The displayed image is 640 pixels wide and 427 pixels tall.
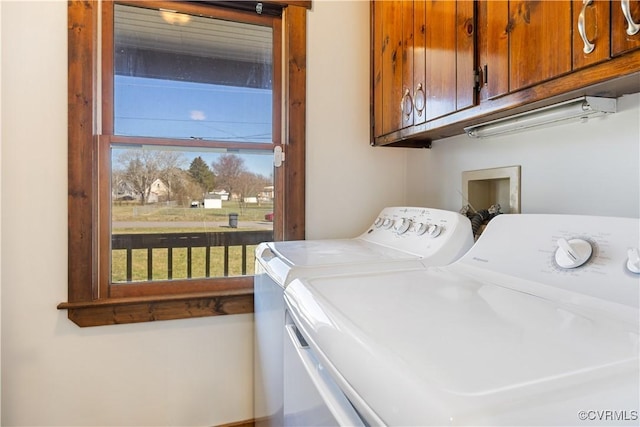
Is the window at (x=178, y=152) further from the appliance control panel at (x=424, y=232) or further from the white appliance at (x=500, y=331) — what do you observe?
the white appliance at (x=500, y=331)

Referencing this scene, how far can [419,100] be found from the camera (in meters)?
1.34

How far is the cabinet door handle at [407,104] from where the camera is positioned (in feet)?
4.59

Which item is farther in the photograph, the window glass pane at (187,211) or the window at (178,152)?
the window glass pane at (187,211)

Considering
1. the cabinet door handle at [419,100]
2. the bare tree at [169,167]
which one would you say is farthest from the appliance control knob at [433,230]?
the bare tree at [169,167]

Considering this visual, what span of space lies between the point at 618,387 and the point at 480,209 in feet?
3.65

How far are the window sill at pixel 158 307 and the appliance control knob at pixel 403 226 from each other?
0.72 meters

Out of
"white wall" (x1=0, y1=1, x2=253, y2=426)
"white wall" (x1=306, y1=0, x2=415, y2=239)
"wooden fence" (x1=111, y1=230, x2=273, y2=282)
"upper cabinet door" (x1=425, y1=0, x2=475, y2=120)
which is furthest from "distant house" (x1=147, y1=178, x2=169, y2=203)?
"upper cabinet door" (x1=425, y1=0, x2=475, y2=120)

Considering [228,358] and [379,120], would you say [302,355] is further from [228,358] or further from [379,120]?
[379,120]

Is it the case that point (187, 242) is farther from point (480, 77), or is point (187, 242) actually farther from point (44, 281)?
point (480, 77)

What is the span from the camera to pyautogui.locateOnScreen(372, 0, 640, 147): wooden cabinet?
0.73m

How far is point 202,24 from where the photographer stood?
1.67 m

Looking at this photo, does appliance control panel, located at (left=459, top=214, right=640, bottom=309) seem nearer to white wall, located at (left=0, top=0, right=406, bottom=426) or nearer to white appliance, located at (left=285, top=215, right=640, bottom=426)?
white appliance, located at (left=285, top=215, right=640, bottom=426)

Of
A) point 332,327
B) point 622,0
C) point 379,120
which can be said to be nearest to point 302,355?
point 332,327

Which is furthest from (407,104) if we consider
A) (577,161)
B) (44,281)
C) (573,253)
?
(44,281)
